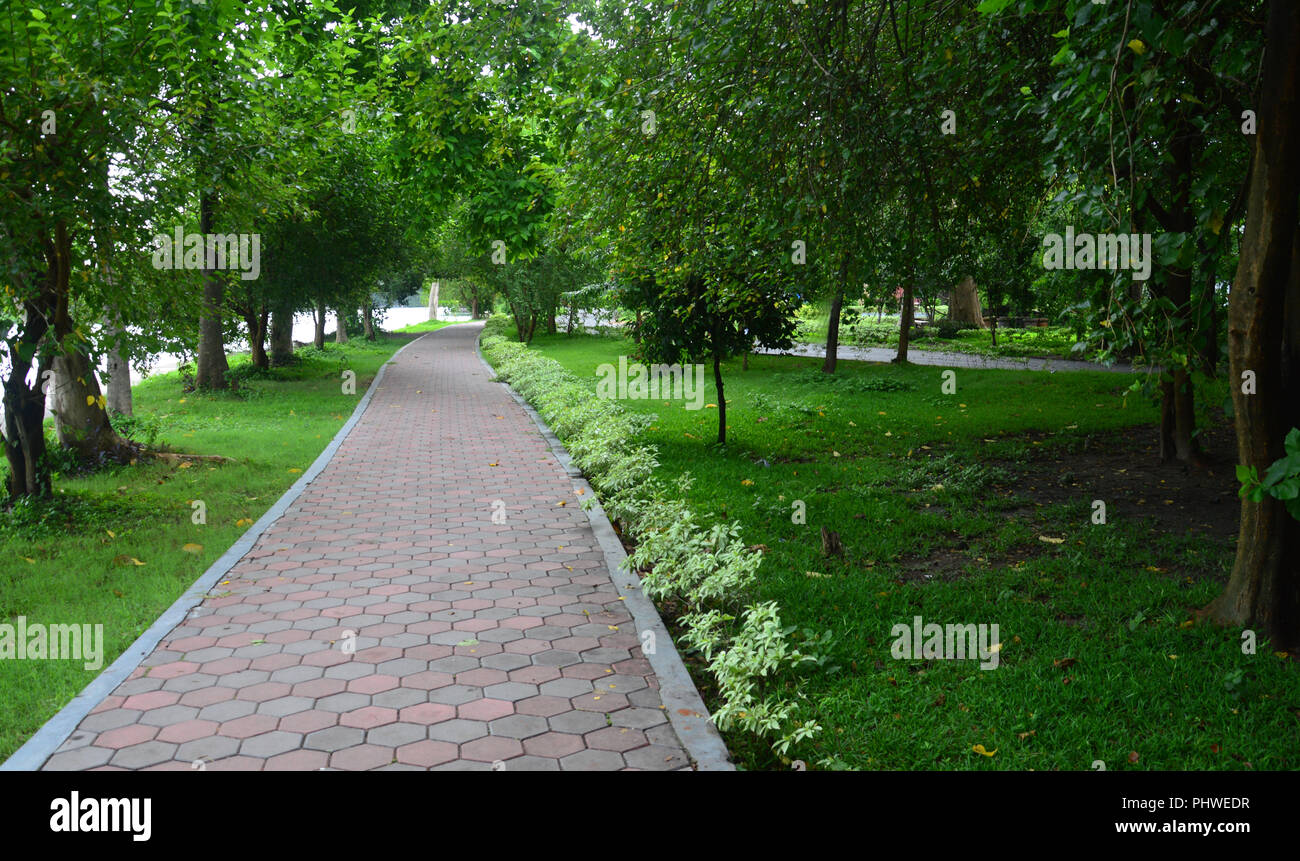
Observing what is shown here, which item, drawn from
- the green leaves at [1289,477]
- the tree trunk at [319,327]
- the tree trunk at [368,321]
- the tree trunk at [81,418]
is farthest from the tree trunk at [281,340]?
the green leaves at [1289,477]

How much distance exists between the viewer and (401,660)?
498 centimetres

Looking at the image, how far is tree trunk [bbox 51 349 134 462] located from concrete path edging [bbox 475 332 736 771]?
6.88m

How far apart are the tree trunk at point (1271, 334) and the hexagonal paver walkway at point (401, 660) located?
3.48 m

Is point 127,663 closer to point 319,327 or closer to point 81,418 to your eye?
point 81,418

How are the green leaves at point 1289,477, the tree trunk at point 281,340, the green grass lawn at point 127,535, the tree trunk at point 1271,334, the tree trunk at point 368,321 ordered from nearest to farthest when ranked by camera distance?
1. the green leaves at point 1289,477
2. the tree trunk at point 1271,334
3. the green grass lawn at point 127,535
4. the tree trunk at point 281,340
5. the tree trunk at point 368,321

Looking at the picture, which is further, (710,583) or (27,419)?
(27,419)

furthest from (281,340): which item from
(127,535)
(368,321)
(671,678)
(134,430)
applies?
(671,678)

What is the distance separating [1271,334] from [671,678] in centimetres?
374

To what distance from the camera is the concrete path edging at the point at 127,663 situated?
3.84 meters

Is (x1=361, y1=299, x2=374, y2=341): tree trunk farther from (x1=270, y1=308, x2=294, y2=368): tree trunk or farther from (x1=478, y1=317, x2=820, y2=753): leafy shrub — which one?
(x1=478, y1=317, x2=820, y2=753): leafy shrub

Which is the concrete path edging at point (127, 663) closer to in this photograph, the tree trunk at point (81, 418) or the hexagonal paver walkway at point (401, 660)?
the hexagonal paver walkway at point (401, 660)
